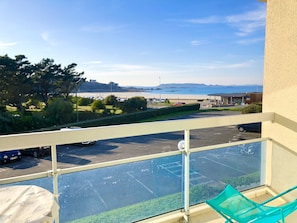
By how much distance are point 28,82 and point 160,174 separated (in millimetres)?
3081

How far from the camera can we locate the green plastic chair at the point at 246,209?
1506mm

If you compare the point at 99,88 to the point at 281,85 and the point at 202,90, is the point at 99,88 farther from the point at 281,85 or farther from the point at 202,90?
the point at 281,85

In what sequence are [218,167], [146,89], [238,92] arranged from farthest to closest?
[146,89] < [238,92] < [218,167]

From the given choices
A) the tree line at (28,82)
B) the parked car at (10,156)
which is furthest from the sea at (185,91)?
the parked car at (10,156)

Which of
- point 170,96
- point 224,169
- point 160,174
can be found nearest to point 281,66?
point 224,169

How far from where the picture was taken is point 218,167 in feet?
8.01

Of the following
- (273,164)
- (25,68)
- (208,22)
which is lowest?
(273,164)

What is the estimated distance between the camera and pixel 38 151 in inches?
75.7

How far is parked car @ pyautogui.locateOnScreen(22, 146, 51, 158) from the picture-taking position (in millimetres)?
1709

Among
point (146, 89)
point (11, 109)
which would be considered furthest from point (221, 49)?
point (11, 109)

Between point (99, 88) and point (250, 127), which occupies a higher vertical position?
point (99, 88)

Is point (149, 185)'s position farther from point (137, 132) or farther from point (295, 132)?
point (295, 132)

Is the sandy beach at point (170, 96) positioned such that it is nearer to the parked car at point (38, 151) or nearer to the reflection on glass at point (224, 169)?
the reflection on glass at point (224, 169)

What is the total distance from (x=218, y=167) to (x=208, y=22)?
5187 millimetres
